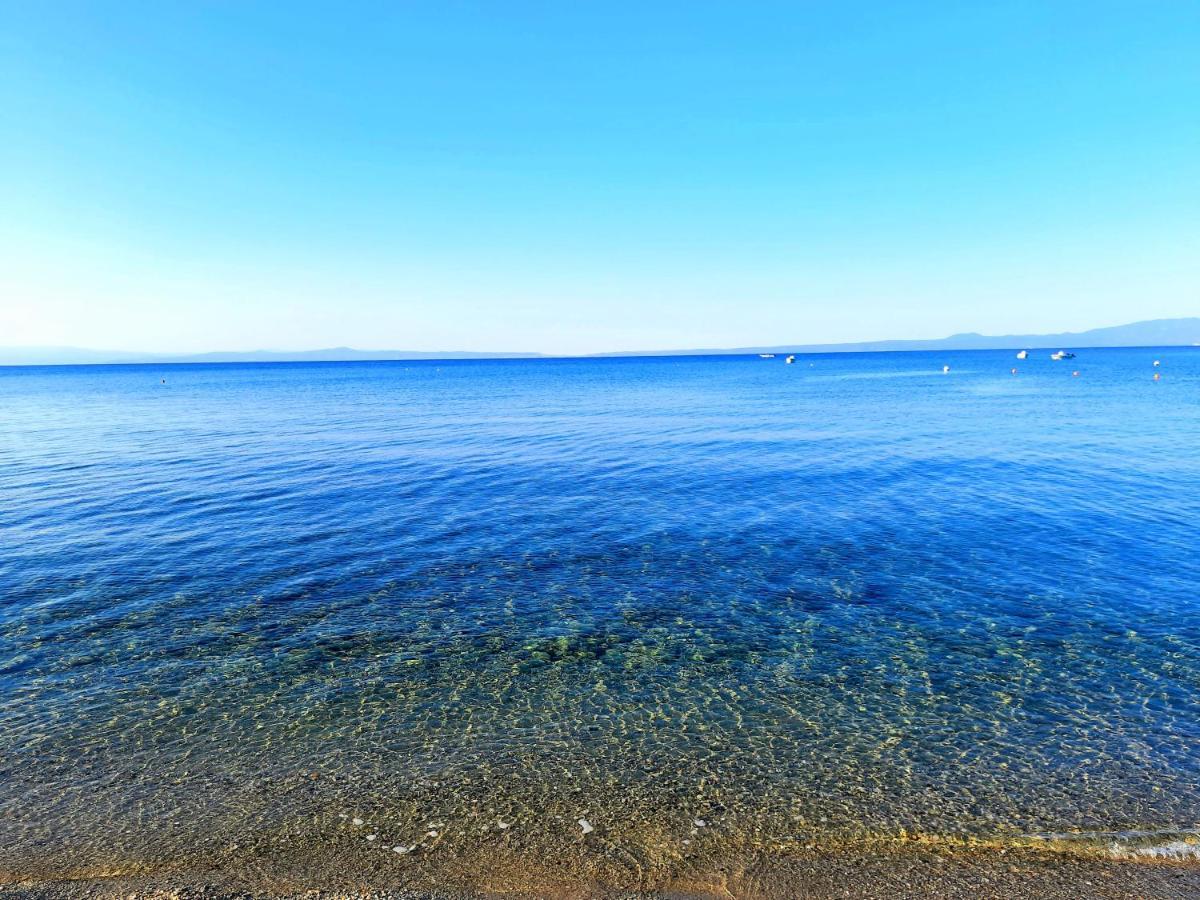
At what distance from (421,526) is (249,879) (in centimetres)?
1688

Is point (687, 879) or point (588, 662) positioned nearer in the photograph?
point (687, 879)

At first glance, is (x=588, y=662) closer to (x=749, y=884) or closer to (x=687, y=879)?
(x=687, y=879)

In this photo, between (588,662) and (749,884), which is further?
(588,662)

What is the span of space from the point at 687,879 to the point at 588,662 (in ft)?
20.0

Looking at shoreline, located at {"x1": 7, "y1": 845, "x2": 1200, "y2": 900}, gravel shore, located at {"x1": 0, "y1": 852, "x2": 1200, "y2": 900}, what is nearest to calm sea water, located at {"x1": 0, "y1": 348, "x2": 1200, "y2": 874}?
→ shoreline, located at {"x1": 7, "y1": 845, "x2": 1200, "y2": 900}

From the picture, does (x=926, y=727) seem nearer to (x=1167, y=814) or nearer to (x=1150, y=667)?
(x=1167, y=814)

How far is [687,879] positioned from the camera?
8.38 m

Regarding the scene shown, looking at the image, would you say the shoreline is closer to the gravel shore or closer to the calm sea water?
the gravel shore

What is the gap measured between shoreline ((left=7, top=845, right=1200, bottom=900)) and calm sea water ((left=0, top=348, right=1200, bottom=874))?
0.38 metres

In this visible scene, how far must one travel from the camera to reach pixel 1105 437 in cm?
4675

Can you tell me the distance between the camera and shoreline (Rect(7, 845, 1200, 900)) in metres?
8.12

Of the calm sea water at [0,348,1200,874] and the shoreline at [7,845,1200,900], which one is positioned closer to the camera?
the shoreline at [7,845,1200,900]

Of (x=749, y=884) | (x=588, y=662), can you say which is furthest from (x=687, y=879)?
(x=588, y=662)

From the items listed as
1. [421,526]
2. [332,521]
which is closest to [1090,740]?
[421,526]
